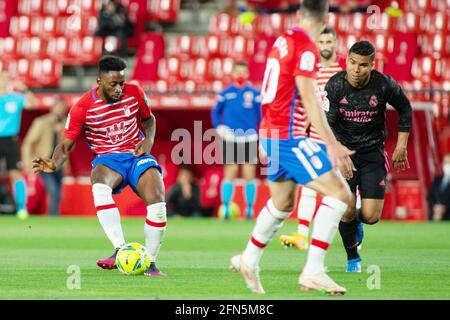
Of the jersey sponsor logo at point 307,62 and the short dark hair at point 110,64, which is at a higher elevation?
the jersey sponsor logo at point 307,62

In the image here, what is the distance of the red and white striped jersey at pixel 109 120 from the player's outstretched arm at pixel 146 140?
0.06 m

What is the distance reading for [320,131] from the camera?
6.64 meters

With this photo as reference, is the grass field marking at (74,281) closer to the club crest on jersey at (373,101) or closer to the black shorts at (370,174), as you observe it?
the black shorts at (370,174)

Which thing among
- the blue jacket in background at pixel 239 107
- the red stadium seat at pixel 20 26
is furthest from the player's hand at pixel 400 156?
the red stadium seat at pixel 20 26

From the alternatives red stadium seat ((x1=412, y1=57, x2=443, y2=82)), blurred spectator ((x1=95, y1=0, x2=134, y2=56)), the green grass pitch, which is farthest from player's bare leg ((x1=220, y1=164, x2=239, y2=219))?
blurred spectator ((x1=95, y1=0, x2=134, y2=56))

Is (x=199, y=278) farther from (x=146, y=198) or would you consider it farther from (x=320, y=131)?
(x=320, y=131)

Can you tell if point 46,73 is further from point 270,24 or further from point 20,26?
point 270,24

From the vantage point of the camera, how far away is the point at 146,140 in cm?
905

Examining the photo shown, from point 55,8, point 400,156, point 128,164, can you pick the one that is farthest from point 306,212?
point 55,8

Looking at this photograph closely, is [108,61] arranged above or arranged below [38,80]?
above

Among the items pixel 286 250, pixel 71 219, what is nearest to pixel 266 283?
pixel 286 250

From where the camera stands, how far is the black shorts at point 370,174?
29.0 feet
